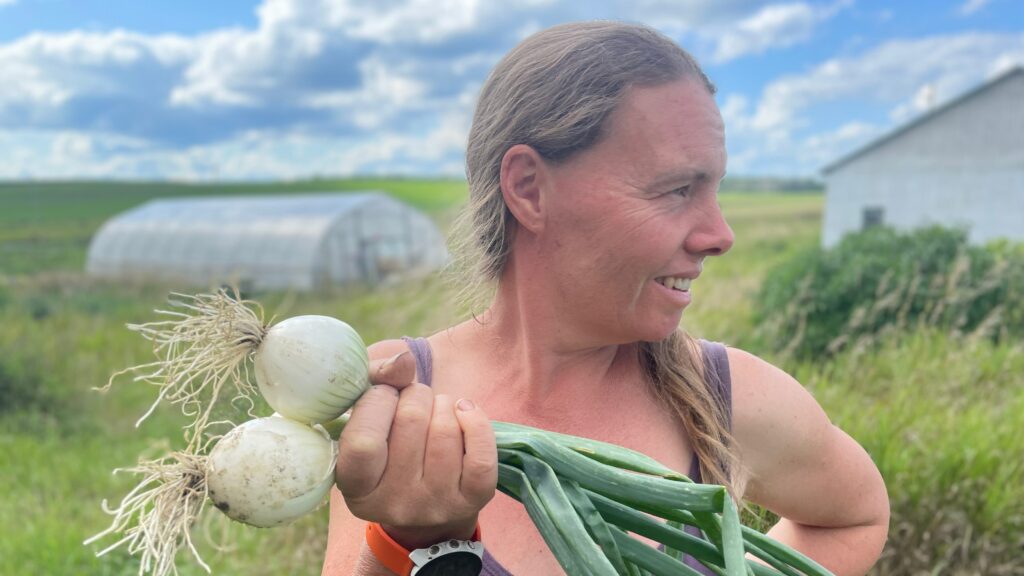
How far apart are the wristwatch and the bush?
4615mm

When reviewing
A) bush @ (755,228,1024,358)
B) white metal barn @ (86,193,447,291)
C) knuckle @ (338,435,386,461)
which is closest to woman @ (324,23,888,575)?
knuckle @ (338,435,386,461)

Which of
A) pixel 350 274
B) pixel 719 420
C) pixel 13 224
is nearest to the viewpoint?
pixel 719 420

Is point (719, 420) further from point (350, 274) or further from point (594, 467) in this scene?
point (350, 274)

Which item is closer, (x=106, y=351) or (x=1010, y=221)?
(x=106, y=351)

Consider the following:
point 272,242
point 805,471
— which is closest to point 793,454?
point 805,471

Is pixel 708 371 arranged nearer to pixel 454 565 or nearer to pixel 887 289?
pixel 454 565

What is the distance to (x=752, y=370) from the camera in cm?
140

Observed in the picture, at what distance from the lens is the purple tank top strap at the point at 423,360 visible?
131 centimetres

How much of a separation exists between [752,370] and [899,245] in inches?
254

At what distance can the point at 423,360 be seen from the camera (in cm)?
132

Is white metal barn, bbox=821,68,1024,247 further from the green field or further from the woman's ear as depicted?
the woman's ear

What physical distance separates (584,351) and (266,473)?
58cm

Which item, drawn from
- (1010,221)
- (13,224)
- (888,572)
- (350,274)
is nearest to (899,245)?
(888,572)

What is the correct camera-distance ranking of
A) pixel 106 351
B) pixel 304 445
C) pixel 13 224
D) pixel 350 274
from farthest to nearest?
pixel 13 224 → pixel 350 274 → pixel 106 351 → pixel 304 445
